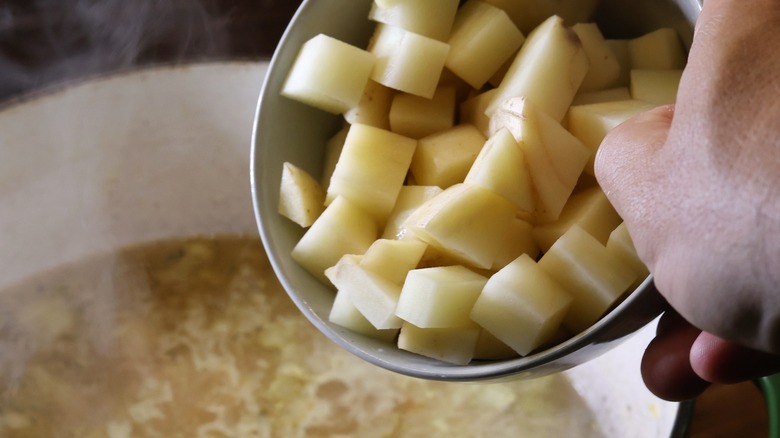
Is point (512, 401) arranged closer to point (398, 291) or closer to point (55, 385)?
point (398, 291)

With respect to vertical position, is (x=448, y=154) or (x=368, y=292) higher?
(x=448, y=154)

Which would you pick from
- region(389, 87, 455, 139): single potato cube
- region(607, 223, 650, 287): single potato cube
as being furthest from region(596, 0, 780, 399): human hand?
region(389, 87, 455, 139): single potato cube

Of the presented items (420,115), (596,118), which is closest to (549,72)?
(596,118)

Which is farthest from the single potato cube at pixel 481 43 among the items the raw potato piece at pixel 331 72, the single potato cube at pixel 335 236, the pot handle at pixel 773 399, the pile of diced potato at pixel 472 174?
the pot handle at pixel 773 399

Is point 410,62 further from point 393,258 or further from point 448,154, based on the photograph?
point 393,258

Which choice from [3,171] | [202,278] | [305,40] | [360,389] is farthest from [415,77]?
[3,171]

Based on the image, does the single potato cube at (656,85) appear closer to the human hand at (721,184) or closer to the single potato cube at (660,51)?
the single potato cube at (660,51)
